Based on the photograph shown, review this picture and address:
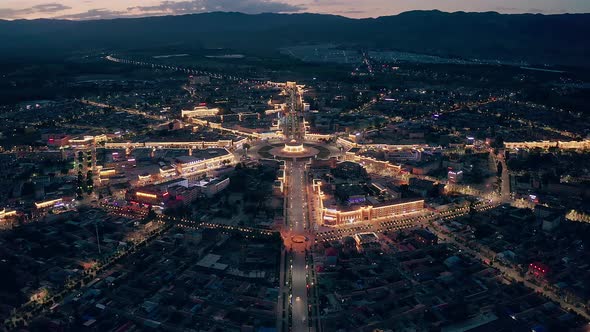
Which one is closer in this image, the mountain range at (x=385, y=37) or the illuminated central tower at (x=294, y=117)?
the illuminated central tower at (x=294, y=117)

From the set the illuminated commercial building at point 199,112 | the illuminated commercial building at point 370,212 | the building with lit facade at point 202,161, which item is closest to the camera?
the illuminated commercial building at point 370,212

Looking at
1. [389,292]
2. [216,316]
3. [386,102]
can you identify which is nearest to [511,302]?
[389,292]

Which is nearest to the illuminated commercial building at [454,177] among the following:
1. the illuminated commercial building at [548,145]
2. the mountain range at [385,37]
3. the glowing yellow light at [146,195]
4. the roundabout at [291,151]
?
the roundabout at [291,151]

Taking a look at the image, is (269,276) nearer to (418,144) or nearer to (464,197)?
(464,197)

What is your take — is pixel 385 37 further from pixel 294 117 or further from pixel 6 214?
pixel 6 214

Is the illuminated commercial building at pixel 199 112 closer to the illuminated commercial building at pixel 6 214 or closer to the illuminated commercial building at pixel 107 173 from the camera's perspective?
the illuminated commercial building at pixel 107 173

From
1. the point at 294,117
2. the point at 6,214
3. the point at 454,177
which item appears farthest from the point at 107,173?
the point at 294,117
